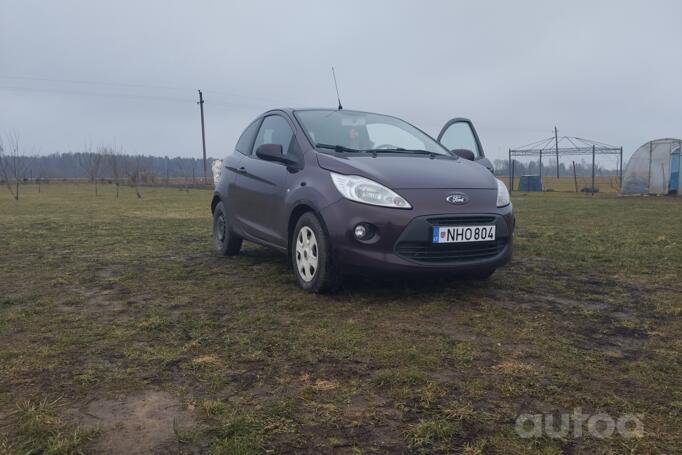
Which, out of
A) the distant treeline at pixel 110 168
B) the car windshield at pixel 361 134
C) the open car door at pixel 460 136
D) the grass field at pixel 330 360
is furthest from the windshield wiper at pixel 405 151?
the distant treeline at pixel 110 168

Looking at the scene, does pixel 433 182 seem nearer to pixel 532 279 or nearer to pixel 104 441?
pixel 532 279

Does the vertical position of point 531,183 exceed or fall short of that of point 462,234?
it falls short

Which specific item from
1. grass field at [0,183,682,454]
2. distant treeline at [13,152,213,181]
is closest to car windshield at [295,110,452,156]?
grass field at [0,183,682,454]

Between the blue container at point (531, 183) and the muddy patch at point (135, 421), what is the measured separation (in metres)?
26.5

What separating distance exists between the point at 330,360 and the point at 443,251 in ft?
4.59

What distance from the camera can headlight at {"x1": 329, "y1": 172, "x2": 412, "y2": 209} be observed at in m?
3.73

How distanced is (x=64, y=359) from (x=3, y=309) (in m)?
1.38

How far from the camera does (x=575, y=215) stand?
11484 millimetres

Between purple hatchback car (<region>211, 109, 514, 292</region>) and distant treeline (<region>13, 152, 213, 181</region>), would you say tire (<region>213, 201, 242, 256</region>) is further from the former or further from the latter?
distant treeline (<region>13, 152, 213, 181</region>)

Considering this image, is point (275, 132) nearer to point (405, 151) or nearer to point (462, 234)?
point (405, 151)

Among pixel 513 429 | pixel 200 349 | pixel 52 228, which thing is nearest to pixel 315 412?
pixel 513 429

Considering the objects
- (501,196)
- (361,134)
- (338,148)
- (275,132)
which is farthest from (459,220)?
(275,132)

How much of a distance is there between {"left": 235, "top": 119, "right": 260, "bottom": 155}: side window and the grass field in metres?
1.33

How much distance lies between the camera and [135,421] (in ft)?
6.81
